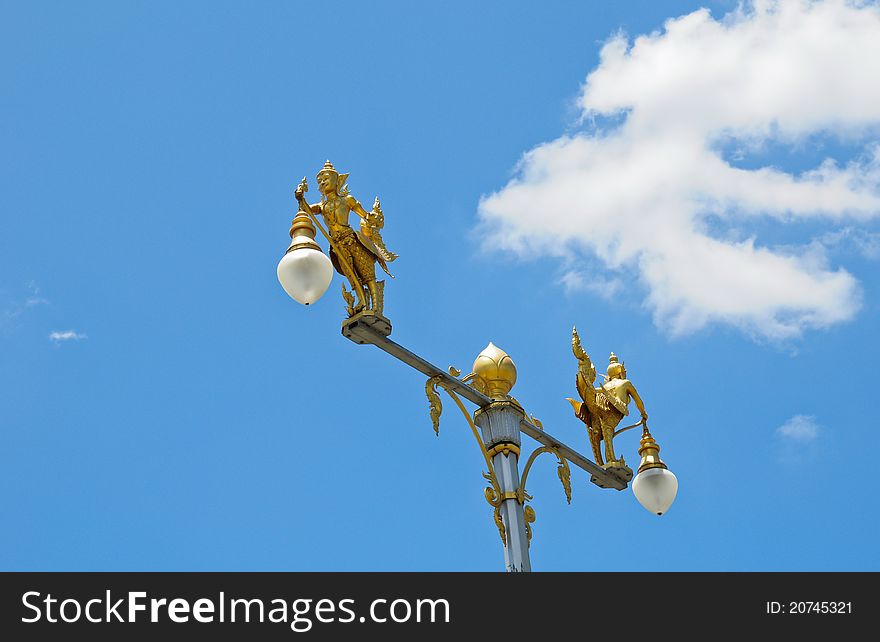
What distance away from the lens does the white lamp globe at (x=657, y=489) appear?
14.3 m

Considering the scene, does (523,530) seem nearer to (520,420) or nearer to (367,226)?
(520,420)

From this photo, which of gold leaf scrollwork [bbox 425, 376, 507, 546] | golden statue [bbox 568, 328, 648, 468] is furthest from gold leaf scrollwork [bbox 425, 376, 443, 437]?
golden statue [bbox 568, 328, 648, 468]

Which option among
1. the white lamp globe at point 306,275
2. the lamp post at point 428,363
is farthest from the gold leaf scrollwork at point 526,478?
the white lamp globe at point 306,275

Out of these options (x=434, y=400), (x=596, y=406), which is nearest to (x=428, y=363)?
(x=434, y=400)

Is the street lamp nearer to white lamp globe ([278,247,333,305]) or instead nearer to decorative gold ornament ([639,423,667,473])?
white lamp globe ([278,247,333,305])

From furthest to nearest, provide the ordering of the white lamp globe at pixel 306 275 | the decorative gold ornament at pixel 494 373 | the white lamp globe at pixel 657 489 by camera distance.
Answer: the white lamp globe at pixel 657 489 → the decorative gold ornament at pixel 494 373 → the white lamp globe at pixel 306 275

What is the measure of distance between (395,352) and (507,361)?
1500 millimetres

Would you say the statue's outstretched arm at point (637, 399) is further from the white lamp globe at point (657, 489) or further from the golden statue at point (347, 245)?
the golden statue at point (347, 245)

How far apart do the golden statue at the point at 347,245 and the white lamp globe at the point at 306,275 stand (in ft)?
1.95

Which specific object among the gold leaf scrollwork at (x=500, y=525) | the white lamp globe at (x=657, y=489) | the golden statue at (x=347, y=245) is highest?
the golden statue at (x=347, y=245)

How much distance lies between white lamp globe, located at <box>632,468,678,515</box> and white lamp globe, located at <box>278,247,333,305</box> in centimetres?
452
